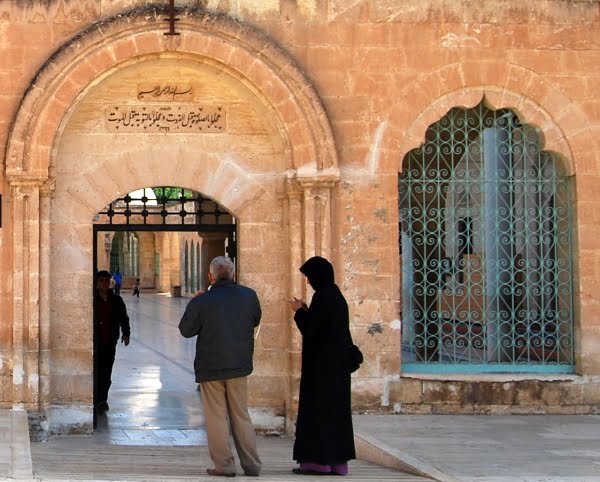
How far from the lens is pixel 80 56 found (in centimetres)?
971

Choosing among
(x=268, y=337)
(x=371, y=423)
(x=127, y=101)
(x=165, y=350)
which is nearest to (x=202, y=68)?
(x=127, y=101)

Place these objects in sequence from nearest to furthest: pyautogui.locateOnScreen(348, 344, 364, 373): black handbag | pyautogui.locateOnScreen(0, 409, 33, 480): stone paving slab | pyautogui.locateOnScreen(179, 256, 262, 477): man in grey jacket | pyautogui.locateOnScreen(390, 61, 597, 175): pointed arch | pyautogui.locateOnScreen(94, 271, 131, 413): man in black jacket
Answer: pyautogui.locateOnScreen(0, 409, 33, 480): stone paving slab
pyautogui.locateOnScreen(179, 256, 262, 477): man in grey jacket
pyautogui.locateOnScreen(348, 344, 364, 373): black handbag
pyautogui.locateOnScreen(390, 61, 597, 175): pointed arch
pyautogui.locateOnScreen(94, 271, 131, 413): man in black jacket

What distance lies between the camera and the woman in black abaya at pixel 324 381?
7.30 meters

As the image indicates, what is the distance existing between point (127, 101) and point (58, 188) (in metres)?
0.99

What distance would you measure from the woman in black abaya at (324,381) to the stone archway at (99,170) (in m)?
2.61

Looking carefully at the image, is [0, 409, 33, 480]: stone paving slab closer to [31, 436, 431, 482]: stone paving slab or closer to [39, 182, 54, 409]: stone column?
[31, 436, 431, 482]: stone paving slab

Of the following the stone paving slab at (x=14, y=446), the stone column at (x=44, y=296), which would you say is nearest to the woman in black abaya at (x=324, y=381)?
the stone paving slab at (x=14, y=446)

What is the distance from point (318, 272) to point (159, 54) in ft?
11.3

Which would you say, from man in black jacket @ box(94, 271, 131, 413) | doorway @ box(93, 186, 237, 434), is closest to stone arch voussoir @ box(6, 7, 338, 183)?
doorway @ box(93, 186, 237, 434)

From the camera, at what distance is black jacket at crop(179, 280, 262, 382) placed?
23.5 feet

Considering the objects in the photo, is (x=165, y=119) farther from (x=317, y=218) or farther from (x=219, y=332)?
(x=219, y=332)

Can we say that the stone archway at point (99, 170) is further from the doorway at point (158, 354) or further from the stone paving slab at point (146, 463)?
the stone paving slab at point (146, 463)

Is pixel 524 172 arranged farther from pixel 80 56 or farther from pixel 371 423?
pixel 80 56

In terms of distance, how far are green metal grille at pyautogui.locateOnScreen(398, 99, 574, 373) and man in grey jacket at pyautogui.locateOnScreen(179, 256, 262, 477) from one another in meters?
3.38
